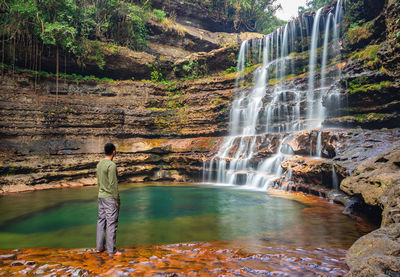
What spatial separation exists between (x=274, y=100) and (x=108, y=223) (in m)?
14.3

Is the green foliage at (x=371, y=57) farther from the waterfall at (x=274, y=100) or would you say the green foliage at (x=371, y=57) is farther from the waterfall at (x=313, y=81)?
the waterfall at (x=313, y=81)

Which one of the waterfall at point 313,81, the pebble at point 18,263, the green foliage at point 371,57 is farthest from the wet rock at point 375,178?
the waterfall at point 313,81

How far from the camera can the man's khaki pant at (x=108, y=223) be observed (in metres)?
3.74

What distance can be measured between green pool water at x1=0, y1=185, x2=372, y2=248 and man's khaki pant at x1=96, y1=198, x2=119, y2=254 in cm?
93

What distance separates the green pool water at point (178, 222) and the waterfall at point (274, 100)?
3.11 metres

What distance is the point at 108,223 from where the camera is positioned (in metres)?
3.77

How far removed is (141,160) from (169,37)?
15052 millimetres

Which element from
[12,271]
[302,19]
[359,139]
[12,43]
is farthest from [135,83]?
[12,271]

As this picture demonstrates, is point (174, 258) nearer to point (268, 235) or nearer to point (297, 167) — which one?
point (268, 235)

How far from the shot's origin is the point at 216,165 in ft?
47.5

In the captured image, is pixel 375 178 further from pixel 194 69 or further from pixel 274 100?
pixel 194 69

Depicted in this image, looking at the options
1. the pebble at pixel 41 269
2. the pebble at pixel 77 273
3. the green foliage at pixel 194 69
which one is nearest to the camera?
the pebble at pixel 77 273

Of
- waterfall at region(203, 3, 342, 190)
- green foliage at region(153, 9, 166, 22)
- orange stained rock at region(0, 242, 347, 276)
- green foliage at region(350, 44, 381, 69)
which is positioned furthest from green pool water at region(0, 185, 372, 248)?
green foliage at region(153, 9, 166, 22)

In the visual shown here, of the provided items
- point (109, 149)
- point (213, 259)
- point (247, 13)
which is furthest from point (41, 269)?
point (247, 13)
